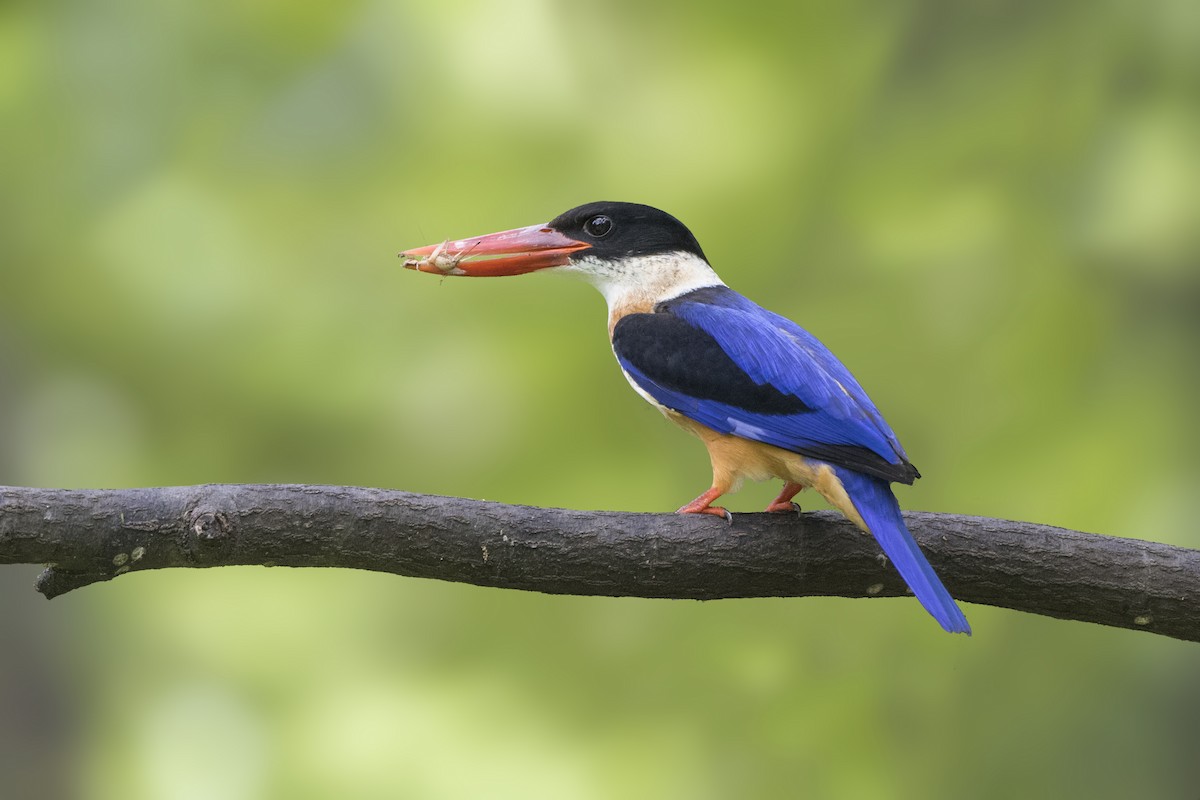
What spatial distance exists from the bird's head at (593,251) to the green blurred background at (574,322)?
4.08 ft

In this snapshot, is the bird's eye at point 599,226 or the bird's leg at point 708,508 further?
the bird's eye at point 599,226

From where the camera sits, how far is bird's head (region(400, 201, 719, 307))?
8.80 ft

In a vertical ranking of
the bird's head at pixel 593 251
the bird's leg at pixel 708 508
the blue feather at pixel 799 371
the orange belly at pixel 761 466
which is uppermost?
the bird's head at pixel 593 251

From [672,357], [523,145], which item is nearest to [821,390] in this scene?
[672,357]

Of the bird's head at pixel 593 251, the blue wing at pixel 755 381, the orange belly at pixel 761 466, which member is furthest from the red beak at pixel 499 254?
the orange belly at pixel 761 466

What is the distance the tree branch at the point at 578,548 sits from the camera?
2074 mm

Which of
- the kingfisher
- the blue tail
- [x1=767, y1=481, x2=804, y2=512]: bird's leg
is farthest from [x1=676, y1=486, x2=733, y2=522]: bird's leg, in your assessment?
the blue tail

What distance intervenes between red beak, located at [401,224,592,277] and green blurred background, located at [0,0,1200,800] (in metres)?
1.25

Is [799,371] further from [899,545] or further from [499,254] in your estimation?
[499,254]

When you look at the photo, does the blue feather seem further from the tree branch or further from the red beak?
the red beak

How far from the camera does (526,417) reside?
13.0ft

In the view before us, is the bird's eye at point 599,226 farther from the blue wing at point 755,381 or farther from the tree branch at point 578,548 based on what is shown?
the tree branch at point 578,548

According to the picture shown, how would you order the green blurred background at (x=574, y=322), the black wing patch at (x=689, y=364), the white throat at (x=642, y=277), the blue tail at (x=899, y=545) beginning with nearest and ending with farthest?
the blue tail at (x=899, y=545) < the black wing patch at (x=689, y=364) < the white throat at (x=642, y=277) < the green blurred background at (x=574, y=322)

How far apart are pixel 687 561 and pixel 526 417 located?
1.80 m
